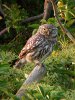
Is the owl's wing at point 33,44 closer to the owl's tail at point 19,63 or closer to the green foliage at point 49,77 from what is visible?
the owl's tail at point 19,63

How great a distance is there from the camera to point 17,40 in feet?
29.9

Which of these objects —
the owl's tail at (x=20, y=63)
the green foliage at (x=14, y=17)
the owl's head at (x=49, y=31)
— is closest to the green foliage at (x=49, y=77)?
the owl's tail at (x=20, y=63)

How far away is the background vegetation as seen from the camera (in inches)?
200

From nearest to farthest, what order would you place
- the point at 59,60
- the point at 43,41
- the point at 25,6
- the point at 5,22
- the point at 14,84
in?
1. the point at 14,84
2. the point at 59,60
3. the point at 43,41
4. the point at 5,22
5. the point at 25,6

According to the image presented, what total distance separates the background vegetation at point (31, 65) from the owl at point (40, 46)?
103mm

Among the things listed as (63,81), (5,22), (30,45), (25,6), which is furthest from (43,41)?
(25,6)

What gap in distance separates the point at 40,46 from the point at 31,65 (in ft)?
1.50

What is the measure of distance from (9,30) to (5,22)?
250 mm

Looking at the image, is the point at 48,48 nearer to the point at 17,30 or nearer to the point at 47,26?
the point at 47,26

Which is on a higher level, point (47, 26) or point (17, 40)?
point (47, 26)

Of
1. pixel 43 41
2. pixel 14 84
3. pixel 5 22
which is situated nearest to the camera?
pixel 14 84

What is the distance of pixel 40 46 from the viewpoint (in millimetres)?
7109

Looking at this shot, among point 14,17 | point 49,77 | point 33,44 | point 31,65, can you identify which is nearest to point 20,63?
point 33,44

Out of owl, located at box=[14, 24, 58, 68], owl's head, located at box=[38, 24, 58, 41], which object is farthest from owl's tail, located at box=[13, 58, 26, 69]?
owl's head, located at box=[38, 24, 58, 41]
